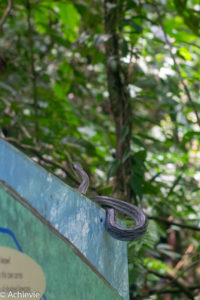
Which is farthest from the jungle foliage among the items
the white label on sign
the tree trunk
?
the white label on sign

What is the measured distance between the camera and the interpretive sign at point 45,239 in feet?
1.94

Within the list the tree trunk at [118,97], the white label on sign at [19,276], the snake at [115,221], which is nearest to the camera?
the white label on sign at [19,276]

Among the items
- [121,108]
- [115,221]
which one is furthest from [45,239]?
[121,108]

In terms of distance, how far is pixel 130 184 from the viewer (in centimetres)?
168

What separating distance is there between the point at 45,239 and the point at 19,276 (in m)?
0.06

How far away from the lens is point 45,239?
627 mm

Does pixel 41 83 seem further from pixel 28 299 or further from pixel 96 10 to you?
pixel 28 299

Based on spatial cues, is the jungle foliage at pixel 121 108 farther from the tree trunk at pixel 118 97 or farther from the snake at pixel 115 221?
the snake at pixel 115 221

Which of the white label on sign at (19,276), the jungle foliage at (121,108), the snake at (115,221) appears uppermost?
the white label on sign at (19,276)

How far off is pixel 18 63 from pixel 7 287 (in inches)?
78.9

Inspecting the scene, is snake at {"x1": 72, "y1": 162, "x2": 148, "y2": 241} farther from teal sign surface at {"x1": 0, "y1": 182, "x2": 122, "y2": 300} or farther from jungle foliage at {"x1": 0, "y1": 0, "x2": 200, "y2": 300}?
jungle foliage at {"x1": 0, "y1": 0, "x2": 200, "y2": 300}

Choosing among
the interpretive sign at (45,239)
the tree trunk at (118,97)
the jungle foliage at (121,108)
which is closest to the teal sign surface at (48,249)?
the interpretive sign at (45,239)

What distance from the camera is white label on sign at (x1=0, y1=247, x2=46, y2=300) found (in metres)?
0.57

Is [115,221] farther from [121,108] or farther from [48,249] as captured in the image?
[121,108]
